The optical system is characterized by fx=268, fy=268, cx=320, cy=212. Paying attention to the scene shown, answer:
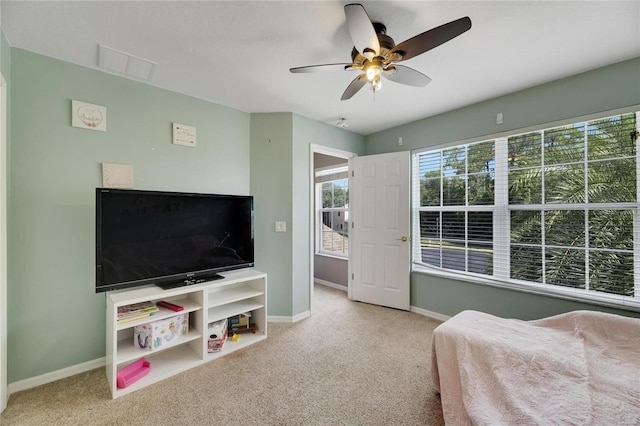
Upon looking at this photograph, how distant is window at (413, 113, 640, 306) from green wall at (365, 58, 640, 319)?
0.41 ft

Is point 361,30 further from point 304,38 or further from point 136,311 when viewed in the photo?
point 136,311

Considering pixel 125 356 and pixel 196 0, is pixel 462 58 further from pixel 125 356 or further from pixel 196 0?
pixel 125 356

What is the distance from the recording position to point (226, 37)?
5.93 ft


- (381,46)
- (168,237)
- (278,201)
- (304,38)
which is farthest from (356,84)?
(168,237)

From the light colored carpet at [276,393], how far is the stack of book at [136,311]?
513 mm

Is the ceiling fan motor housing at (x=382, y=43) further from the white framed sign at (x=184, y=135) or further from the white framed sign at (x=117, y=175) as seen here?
the white framed sign at (x=117, y=175)

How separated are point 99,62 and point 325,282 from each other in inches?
159

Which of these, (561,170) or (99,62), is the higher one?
(99,62)

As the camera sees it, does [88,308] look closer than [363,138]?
Yes

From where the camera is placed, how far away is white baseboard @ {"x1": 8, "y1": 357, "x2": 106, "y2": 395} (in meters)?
1.88

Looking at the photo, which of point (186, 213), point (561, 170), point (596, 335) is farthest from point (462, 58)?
point (186, 213)

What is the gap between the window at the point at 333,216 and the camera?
464 cm

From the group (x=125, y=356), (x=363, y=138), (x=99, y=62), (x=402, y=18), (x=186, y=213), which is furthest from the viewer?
(x=363, y=138)

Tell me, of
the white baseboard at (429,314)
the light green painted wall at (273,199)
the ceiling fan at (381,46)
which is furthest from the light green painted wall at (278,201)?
the white baseboard at (429,314)
